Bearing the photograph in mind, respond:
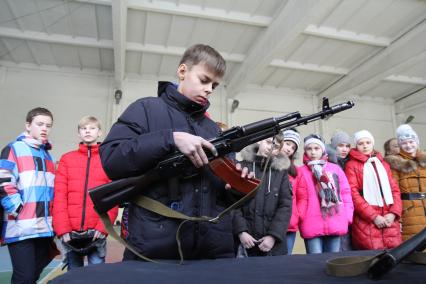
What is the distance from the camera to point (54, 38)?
570 cm

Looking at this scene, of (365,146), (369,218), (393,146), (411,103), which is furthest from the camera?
(411,103)

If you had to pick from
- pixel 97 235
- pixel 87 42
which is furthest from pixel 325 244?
pixel 87 42

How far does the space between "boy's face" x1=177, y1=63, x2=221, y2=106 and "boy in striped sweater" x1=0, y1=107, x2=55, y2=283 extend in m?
1.35

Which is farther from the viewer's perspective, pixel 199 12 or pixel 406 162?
pixel 199 12

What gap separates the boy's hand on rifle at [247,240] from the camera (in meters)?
1.82

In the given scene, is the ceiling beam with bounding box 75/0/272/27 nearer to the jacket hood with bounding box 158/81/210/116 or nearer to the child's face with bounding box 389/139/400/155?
the child's face with bounding box 389/139/400/155

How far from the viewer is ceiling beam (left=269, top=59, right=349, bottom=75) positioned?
666cm

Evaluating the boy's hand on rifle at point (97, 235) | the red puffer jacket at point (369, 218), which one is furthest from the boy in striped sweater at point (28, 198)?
the red puffer jacket at point (369, 218)

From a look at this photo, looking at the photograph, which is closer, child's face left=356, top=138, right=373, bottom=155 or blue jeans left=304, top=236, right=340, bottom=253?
blue jeans left=304, top=236, right=340, bottom=253

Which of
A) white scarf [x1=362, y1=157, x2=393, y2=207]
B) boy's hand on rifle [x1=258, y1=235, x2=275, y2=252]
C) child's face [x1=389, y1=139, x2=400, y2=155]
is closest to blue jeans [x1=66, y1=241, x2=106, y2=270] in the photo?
boy's hand on rifle [x1=258, y1=235, x2=275, y2=252]

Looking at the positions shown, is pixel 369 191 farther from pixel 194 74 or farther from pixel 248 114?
pixel 248 114

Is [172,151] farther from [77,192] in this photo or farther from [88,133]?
[88,133]

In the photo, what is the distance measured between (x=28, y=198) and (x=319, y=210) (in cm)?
195

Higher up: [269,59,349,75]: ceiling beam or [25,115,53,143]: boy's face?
[269,59,349,75]: ceiling beam
